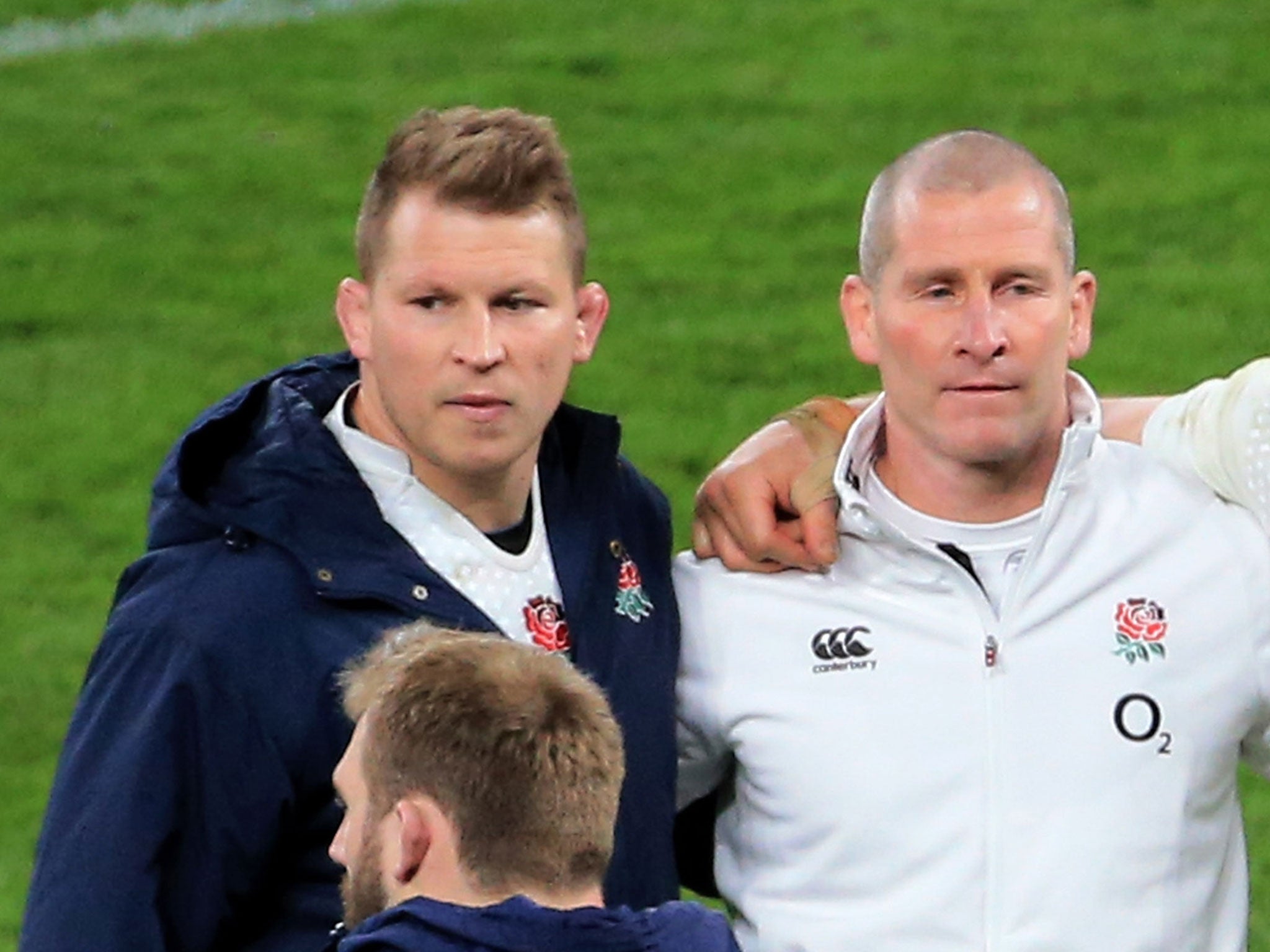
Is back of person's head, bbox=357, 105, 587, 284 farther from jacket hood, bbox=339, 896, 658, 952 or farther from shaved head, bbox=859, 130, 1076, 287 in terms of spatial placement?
jacket hood, bbox=339, 896, 658, 952

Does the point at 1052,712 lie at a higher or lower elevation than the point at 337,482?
lower

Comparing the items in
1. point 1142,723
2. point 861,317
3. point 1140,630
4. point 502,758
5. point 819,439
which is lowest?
point 1142,723

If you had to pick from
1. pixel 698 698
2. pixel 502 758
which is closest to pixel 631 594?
pixel 698 698

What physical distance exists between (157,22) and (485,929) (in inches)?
397

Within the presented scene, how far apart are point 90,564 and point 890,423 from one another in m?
5.00

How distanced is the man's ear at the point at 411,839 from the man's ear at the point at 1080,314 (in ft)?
4.38

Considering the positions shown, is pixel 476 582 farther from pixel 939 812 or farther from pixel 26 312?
pixel 26 312

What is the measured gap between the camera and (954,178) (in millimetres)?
4184

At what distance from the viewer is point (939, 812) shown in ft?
13.3

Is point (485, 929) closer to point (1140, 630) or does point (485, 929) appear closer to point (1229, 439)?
point (1140, 630)

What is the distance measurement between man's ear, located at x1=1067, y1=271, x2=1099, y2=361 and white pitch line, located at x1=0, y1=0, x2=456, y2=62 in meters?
8.72

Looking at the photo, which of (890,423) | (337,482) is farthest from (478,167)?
(890,423)

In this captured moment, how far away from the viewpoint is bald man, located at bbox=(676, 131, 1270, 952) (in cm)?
405

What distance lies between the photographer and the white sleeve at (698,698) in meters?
4.25
